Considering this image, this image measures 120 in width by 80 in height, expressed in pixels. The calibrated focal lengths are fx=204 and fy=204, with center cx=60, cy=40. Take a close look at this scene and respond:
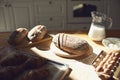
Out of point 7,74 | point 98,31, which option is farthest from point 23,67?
point 98,31

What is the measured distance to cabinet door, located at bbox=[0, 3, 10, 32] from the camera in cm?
235

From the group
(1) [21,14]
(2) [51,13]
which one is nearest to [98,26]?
(2) [51,13]

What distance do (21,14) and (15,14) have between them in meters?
0.07

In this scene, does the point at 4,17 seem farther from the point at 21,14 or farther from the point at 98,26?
the point at 98,26

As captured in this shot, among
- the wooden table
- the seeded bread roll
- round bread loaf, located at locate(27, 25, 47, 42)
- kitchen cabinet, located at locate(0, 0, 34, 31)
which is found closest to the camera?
the wooden table

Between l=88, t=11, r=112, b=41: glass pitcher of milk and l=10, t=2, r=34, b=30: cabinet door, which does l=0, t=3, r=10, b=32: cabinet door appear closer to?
l=10, t=2, r=34, b=30: cabinet door

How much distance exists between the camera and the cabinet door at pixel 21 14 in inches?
92.4

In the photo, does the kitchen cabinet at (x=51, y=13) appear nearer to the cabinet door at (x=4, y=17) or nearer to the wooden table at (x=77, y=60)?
the cabinet door at (x=4, y=17)

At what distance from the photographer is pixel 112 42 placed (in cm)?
119

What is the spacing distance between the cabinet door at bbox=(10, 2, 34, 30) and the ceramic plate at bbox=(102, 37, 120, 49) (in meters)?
1.36

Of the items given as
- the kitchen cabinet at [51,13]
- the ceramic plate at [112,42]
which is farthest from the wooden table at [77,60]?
the kitchen cabinet at [51,13]

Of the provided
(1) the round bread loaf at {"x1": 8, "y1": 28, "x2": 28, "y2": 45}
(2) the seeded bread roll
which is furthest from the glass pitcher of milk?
(1) the round bread loaf at {"x1": 8, "y1": 28, "x2": 28, "y2": 45}

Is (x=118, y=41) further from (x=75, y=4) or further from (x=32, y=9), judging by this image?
(x=32, y=9)

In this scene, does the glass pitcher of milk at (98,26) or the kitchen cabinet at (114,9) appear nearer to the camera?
the glass pitcher of milk at (98,26)
